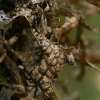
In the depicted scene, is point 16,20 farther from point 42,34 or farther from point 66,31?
point 66,31

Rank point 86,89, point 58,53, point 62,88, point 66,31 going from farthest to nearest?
point 86,89
point 62,88
point 66,31
point 58,53

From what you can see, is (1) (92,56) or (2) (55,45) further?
(1) (92,56)

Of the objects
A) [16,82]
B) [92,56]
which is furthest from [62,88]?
[16,82]

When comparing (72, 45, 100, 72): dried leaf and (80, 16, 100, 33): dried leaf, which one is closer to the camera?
(72, 45, 100, 72): dried leaf

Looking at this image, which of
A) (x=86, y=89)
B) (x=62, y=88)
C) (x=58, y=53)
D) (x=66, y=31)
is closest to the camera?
(x=58, y=53)

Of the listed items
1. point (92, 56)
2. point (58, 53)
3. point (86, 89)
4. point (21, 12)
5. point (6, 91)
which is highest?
point (21, 12)

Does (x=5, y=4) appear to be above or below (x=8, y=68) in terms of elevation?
above

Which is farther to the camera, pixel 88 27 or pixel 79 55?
pixel 88 27

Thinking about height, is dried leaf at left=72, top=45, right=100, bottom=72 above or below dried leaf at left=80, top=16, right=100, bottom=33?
above

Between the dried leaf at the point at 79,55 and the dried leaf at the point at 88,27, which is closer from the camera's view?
the dried leaf at the point at 79,55

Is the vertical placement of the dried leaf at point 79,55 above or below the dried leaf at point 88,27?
above
